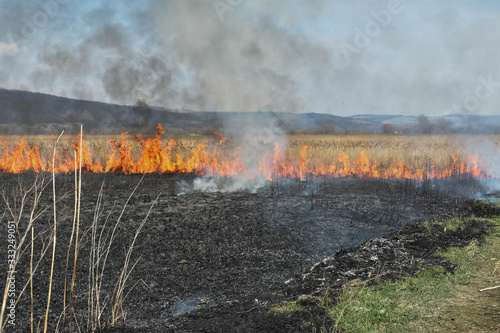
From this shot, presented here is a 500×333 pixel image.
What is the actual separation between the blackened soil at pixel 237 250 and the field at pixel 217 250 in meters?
0.03

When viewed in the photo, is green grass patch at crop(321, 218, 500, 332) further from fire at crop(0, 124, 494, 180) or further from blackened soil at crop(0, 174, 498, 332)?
fire at crop(0, 124, 494, 180)

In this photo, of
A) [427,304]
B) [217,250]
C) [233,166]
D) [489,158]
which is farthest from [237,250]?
[489,158]

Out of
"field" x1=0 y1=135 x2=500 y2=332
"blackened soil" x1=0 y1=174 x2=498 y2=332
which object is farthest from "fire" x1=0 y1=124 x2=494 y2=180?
"blackened soil" x1=0 y1=174 x2=498 y2=332

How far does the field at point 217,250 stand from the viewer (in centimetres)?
449

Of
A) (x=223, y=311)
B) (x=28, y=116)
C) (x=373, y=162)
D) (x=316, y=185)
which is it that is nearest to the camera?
(x=223, y=311)

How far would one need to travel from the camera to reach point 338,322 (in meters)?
4.18

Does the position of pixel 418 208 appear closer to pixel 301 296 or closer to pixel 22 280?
pixel 301 296

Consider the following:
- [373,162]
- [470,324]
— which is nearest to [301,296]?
[470,324]

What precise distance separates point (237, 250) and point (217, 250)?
42cm

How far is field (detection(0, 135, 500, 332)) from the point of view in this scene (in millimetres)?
4492

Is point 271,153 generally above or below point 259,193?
above

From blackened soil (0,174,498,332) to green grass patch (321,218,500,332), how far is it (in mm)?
348

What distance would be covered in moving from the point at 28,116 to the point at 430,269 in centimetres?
10081

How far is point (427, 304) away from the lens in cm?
452
